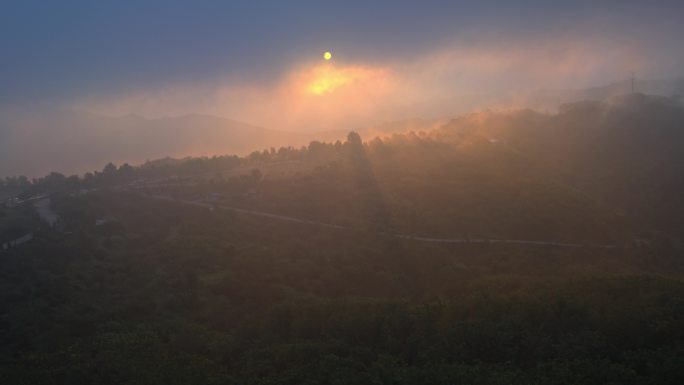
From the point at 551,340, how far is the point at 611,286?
544cm

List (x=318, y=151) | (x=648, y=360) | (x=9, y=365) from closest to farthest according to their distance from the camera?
(x=648, y=360) < (x=9, y=365) < (x=318, y=151)

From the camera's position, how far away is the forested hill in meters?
Result: 14.5

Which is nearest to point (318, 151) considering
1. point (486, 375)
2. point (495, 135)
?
point (495, 135)

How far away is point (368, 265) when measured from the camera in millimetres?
27125

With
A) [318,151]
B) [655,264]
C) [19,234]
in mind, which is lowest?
[655,264]

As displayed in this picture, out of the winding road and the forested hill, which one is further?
the winding road

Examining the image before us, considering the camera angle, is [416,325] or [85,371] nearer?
[85,371]

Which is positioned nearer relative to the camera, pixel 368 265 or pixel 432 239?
pixel 368 265

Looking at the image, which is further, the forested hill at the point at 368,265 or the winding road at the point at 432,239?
the winding road at the point at 432,239

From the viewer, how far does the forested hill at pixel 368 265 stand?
14508mm

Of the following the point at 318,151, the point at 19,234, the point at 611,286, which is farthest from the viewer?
the point at 318,151

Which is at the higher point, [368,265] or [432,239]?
[432,239]

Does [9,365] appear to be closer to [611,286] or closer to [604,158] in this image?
[611,286]

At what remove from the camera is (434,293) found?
23016 mm
